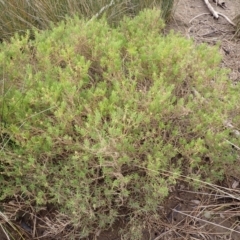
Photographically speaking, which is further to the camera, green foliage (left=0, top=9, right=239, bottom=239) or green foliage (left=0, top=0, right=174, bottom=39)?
green foliage (left=0, top=0, right=174, bottom=39)

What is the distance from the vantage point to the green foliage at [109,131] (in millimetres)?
1841

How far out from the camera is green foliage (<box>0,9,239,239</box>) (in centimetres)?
184

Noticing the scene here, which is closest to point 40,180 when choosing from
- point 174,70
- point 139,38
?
point 174,70

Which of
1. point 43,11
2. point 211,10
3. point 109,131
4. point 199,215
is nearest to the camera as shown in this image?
point 109,131

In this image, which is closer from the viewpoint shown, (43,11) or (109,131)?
(109,131)

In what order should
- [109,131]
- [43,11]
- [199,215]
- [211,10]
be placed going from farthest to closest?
1. [211,10]
2. [43,11]
3. [199,215]
4. [109,131]

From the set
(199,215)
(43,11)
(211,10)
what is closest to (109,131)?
(199,215)

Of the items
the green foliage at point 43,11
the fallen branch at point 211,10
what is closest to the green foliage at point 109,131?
the green foliage at point 43,11

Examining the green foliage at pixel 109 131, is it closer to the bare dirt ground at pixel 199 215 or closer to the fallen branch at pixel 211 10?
the bare dirt ground at pixel 199 215

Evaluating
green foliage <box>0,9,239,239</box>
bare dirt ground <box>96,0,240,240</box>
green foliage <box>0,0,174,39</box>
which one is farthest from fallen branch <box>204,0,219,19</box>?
bare dirt ground <box>96,0,240,240</box>

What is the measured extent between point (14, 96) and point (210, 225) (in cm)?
112

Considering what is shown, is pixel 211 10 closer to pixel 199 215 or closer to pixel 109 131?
pixel 199 215

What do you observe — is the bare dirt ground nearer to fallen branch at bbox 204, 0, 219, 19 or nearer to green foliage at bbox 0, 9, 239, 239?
green foliage at bbox 0, 9, 239, 239

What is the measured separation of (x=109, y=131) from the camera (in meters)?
1.74
